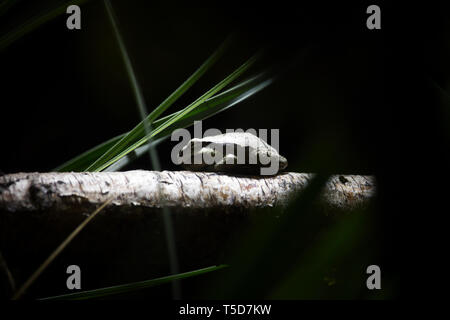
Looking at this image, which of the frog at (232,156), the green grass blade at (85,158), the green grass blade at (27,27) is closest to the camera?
the green grass blade at (27,27)

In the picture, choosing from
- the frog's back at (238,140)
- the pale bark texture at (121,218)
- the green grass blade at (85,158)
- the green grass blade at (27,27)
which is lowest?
the pale bark texture at (121,218)

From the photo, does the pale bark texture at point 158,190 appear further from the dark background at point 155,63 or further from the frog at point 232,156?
the dark background at point 155,63

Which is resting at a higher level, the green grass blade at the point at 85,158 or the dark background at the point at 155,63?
the dark background at the point at 155,63

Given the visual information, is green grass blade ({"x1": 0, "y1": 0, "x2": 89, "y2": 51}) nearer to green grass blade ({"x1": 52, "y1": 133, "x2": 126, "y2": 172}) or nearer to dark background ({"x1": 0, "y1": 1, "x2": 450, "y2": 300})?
dark background ({"x1": 0, "y1": 1, "x2": 450, "y2": 300})

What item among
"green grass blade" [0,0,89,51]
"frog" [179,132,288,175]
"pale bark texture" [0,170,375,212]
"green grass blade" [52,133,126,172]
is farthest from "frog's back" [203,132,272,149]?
"green grass blade" [0,0,89,51]

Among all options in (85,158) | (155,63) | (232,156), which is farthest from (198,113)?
(155,63)

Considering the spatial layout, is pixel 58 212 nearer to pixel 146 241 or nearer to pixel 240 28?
pixel 146 241

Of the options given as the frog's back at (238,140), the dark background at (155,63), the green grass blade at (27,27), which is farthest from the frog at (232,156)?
the green grass blade at (27,27)

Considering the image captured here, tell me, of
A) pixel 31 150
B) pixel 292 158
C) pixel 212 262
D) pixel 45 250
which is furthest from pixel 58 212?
pixel 292 158

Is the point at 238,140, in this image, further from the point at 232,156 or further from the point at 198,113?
the point at 198,113
